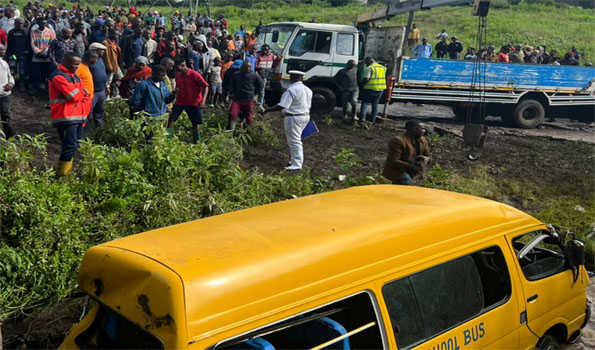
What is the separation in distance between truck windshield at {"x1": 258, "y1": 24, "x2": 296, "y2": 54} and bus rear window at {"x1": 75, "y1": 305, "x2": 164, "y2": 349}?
35.7 feet

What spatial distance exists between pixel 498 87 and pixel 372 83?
4158 mm

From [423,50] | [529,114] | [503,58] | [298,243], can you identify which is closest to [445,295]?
[298,243]

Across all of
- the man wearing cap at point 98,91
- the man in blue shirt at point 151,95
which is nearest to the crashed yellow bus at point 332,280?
the man in blue shirt at point 151,95

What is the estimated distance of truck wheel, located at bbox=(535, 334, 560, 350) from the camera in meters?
3.73

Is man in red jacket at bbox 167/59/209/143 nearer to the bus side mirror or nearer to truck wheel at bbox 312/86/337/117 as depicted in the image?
truck wheel at bbox 312/86/337/117

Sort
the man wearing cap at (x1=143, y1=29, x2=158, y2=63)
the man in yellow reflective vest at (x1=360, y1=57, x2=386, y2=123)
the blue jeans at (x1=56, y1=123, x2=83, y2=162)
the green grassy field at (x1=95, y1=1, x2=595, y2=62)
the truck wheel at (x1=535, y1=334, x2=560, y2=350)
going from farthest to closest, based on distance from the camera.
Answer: the green grassy field at (x1=95, y1=1, x2=595, y2=62) < the man in yellow reflective vest at (x1=360, y1=57, x2=386, y2=123) < the man wearing cap at (x1=143, y1=29, x2=158, y2=63) < the blue jeans at (x1=56, y1=123, x2=83, y2=162) < the truck wheel at (x1=535, y1=334, x2=560, y2=350)

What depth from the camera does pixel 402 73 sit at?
44.3ft

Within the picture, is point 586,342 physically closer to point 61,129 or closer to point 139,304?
point 139,304

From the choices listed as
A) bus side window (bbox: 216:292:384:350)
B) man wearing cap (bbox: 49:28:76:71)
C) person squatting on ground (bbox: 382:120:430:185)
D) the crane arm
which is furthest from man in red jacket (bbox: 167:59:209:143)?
the crane arm

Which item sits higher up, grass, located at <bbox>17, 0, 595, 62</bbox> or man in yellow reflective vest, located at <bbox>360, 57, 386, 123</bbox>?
grass, located at <bbox>17, 0, 595, 62</bbox>

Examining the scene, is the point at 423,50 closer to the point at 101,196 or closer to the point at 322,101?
the point at 322,101

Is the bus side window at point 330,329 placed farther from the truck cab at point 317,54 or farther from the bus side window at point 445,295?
the truck cab at point 317,54

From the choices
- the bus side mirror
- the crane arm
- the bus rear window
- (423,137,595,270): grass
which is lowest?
(423,137,595,270): grass

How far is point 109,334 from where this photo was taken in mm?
2662
